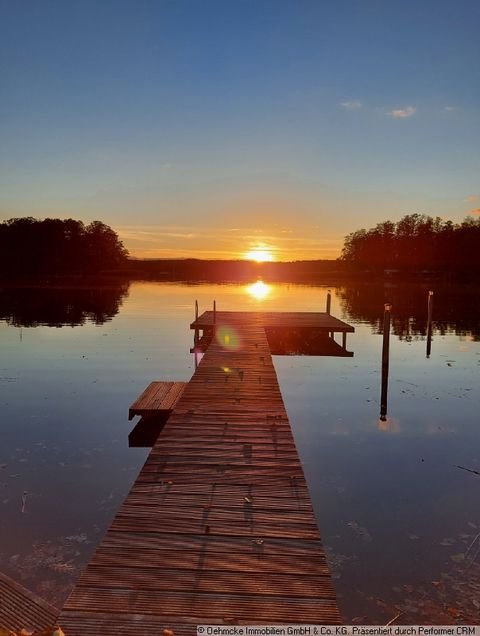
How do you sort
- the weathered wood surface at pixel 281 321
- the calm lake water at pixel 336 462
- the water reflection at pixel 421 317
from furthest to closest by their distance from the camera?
the water reflection at pixel 421 317
the weathered wood surface at pixel 281 321
the calm lake water at pixel 336 462

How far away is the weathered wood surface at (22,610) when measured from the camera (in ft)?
15.1

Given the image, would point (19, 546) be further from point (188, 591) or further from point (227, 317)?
point (227, 317)

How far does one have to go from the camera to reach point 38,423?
13.3m

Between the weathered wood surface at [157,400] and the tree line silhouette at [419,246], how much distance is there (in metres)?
112

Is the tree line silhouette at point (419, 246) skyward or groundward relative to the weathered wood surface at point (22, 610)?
skyward

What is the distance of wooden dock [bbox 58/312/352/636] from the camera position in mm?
4320

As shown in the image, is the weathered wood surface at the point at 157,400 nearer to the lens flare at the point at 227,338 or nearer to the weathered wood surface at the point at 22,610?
the lens flare at the point at 227,338

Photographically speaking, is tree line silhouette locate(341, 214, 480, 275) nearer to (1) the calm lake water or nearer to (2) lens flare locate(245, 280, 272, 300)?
(2) lens flare locate(245, 280, 272, 300)

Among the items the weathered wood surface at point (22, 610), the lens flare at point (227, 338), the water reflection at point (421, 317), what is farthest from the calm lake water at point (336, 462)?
the water reflection at point (421, 317)

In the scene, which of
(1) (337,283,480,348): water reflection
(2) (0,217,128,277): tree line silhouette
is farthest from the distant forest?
(1) (337,283,480,348): water reflection

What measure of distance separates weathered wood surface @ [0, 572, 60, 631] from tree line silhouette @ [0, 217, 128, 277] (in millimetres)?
124925

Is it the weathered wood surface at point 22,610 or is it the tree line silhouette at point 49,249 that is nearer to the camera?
the weathered wood surface at point 22,610

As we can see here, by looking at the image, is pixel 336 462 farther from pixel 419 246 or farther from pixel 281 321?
pixel 419 246

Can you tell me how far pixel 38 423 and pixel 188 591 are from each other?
33.2 ft
